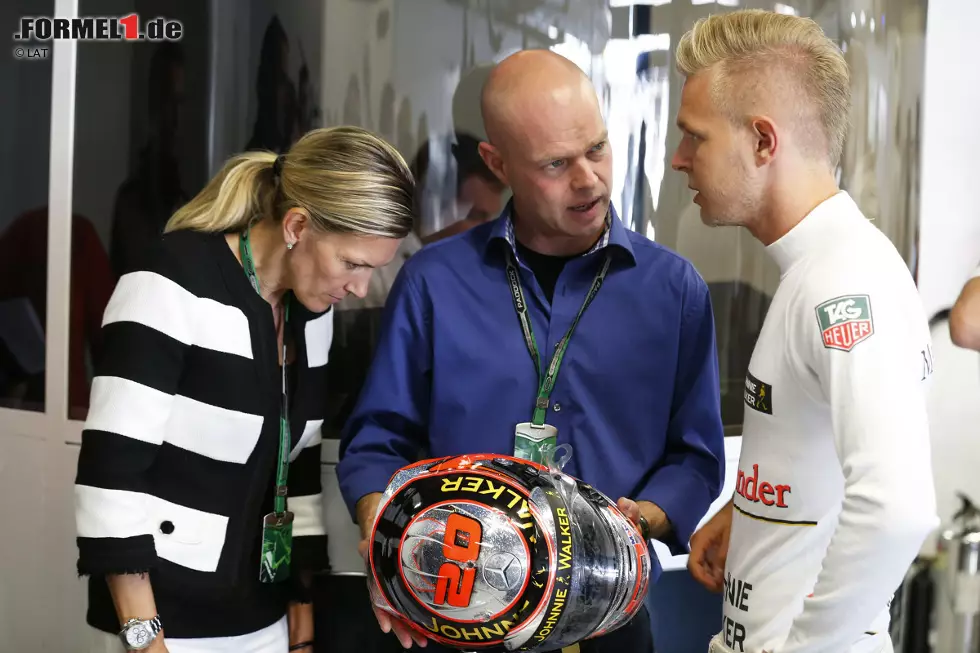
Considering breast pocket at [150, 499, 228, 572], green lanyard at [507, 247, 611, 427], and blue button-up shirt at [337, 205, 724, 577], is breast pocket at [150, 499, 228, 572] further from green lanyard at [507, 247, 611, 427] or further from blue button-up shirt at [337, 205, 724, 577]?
green lanyard at [507, 247, 611, 427]

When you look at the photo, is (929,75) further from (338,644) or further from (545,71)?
(338,644)

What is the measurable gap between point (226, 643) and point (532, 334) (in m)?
0.68

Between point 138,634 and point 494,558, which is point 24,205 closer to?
point 138,634

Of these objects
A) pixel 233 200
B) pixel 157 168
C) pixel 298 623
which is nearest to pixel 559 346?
pixel 233 200

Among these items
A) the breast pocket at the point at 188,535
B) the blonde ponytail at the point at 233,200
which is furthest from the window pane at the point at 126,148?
the breast pocket at the point at 188,535

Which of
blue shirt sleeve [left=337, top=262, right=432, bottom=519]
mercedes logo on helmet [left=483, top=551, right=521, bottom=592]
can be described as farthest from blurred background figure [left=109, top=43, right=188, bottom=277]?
mercedes logo on helmet [left=483, top=551, right=521, bottom=592]

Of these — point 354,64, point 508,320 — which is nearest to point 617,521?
point 508,320

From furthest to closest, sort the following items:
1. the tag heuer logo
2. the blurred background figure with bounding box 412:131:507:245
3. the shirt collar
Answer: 1. the blurred background figure with bounding box 412:131:507:245
2. the shirt collar
3. the tag heuer logo

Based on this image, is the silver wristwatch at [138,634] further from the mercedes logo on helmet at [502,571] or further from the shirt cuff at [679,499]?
the shirt cuff at [679,499]

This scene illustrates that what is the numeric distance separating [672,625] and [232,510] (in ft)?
3.17

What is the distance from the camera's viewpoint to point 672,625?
197 centimetres

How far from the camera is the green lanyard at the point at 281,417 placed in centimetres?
148

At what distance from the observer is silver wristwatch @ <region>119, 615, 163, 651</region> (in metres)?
1.37

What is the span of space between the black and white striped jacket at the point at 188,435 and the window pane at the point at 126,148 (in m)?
0.50
